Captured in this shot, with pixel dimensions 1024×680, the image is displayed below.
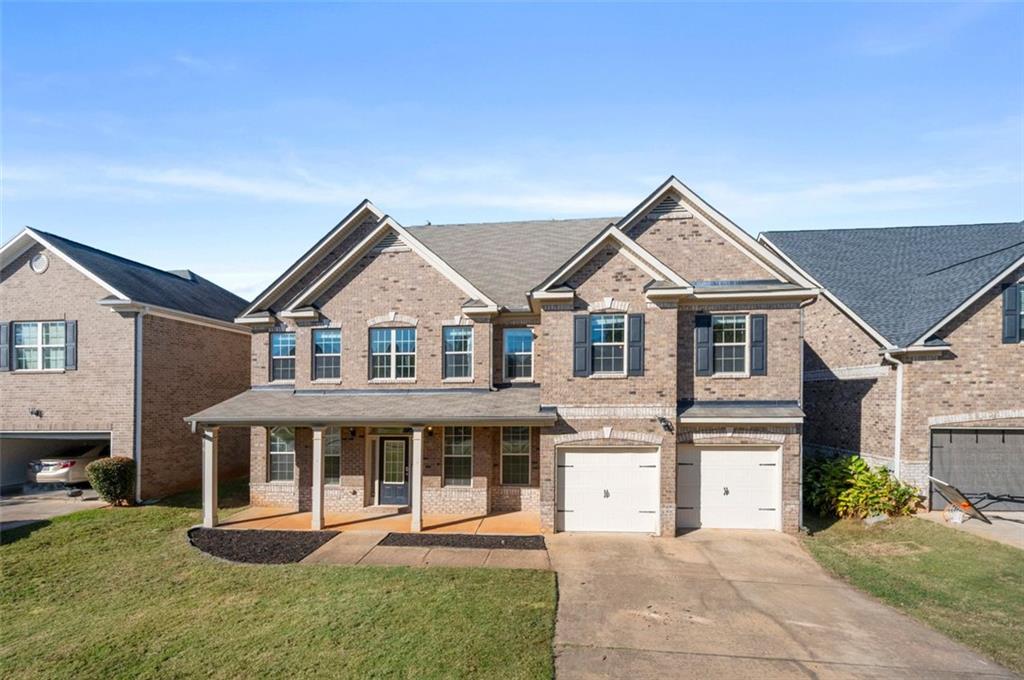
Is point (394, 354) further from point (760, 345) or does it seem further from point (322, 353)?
point (760, 345)

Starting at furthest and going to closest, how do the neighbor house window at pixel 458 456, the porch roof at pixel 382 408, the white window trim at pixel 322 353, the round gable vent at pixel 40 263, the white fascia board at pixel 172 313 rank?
the round gable vent at pixel 40 263, the white fascia board at pixel 172 313, the white window trim at pixel 322 353, the neighbor house window at pixel 458 456, the porch roof at pixel 382 408

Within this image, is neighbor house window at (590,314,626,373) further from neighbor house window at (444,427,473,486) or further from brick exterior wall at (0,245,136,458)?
brick exterior wall at (0,245,136,458)

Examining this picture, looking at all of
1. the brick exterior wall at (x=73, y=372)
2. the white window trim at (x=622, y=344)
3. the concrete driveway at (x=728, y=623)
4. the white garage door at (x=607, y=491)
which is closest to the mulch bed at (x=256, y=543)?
the concrete driveway at (x=728, y=623)

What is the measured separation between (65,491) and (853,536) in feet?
82.9

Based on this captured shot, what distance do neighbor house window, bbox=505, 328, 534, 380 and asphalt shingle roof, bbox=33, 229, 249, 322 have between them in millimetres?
12599

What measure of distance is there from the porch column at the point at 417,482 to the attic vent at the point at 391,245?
18.9ft

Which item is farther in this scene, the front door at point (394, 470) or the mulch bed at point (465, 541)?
the front door at point (394, 470)

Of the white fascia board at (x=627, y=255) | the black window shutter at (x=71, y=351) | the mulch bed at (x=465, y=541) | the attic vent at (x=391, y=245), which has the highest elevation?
the attic vent at (x=391, y=245)

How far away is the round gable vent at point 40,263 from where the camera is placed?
17384mm

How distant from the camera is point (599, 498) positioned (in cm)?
1366

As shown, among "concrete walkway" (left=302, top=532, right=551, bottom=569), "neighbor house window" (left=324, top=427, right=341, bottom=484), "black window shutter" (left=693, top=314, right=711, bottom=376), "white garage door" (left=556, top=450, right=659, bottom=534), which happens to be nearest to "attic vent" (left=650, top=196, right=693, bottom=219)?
"black window shutter" (left=693, top=314, right=711, bottom=376)

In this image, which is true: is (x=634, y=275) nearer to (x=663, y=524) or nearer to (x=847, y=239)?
(x=663, y=524)

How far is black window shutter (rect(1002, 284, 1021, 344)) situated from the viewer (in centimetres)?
1452

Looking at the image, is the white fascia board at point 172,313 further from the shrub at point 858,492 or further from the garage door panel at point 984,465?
the garage door panel at point 984,465
